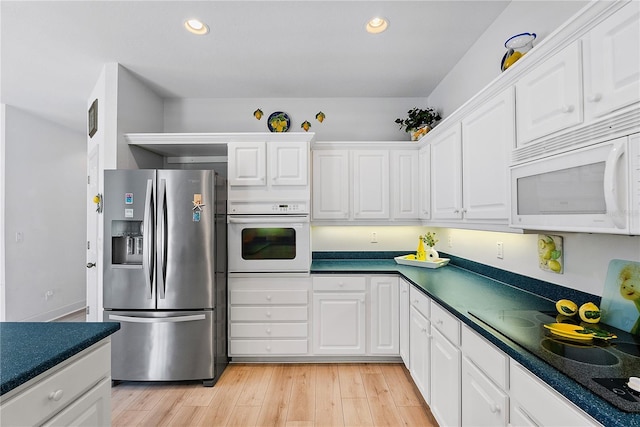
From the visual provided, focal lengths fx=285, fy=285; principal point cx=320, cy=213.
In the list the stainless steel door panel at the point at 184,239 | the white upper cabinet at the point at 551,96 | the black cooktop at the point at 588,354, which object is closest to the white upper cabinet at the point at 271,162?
the stainless steel door panel at the point at 184,239

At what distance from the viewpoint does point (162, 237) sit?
2324 millimetres

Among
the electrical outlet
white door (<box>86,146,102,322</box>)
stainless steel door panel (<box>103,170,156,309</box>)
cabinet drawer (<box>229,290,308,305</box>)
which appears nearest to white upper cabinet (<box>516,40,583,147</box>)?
the electrical outlet

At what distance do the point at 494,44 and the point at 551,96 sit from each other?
1.12m

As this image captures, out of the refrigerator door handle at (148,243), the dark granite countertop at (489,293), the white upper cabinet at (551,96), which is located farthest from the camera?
the refrigerator door handle at (148,243)

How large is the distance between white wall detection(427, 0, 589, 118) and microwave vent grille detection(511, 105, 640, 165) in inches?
30.8

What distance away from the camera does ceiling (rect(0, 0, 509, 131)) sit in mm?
1924

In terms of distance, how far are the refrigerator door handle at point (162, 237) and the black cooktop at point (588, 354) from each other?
7.45ft

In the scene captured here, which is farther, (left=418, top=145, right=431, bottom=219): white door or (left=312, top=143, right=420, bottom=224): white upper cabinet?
(left=312, top=143, right=420, bottom=224): white upper cabinet

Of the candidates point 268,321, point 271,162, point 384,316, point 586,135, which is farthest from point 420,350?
point 271,162

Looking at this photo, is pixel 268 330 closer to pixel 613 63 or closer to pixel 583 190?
pixel 583 190

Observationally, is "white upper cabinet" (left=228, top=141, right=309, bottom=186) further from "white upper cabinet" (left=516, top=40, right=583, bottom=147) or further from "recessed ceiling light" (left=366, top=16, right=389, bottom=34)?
"white upper cabinet" (left=516, top=40, right=583, bottom=147)

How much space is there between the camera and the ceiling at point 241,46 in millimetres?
1924

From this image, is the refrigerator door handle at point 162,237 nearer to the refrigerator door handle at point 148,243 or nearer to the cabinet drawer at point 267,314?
the refrigerator door handle at point 148,243

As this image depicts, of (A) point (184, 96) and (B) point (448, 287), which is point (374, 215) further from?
(A) point (184, 96)
